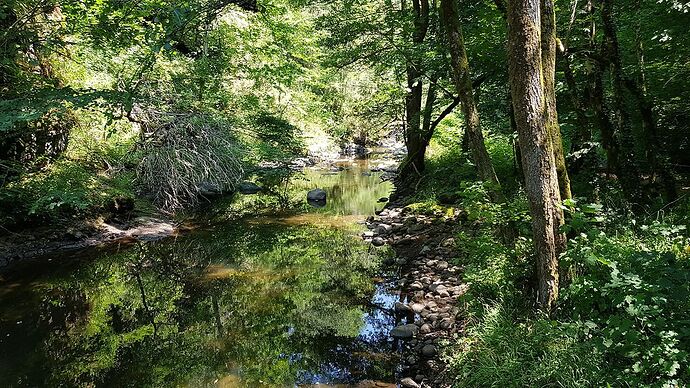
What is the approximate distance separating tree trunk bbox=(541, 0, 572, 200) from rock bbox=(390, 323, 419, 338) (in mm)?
2106

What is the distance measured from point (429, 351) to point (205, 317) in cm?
299

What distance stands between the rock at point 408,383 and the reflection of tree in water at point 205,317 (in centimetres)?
23

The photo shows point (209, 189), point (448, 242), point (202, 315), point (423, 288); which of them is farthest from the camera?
point (209, 189)

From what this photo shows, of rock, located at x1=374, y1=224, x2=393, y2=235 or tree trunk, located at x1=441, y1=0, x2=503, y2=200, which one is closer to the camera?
tree trunk, located at x1=441, y1=0, x2=503, y2=200

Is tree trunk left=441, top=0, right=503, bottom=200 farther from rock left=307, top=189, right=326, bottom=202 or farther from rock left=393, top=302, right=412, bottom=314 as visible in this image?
rock left=307, top=189, right=326, bottom=202

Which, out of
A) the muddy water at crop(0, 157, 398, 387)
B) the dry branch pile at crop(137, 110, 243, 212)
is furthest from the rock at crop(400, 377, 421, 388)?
the dry branch pile at crop(137, 110, 243, 212)

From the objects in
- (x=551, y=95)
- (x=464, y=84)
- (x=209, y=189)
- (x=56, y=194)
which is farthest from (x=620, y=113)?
(x=209, y=189)

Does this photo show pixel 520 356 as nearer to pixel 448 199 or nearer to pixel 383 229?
pixel 383 229

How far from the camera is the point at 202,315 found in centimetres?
580

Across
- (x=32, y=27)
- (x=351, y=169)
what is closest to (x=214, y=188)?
(x=32, y=27)

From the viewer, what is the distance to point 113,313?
5961 millimetres

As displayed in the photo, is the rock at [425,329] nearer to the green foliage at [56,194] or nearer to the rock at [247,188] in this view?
the green foliage at [56,194]

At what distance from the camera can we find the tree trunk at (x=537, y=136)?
366cm

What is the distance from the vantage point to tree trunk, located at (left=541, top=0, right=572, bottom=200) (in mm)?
3850
